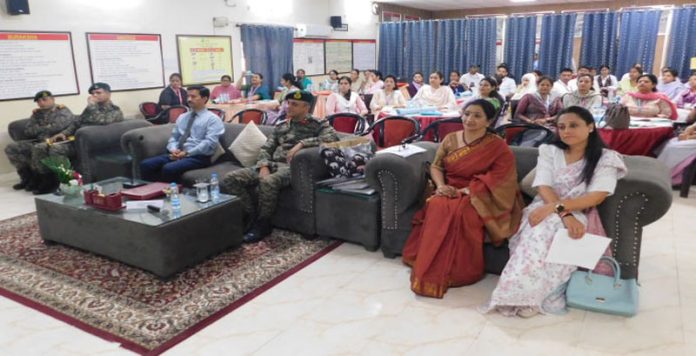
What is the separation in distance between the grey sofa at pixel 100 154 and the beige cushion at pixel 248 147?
112 cm

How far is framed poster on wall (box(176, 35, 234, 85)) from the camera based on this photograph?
6617 mm

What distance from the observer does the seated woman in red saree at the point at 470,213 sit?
2479 millimetres

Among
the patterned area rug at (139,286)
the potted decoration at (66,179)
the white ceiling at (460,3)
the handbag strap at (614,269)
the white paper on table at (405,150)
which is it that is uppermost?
the white ceiling at (460,3)

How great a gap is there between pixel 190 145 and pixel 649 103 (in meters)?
4.40

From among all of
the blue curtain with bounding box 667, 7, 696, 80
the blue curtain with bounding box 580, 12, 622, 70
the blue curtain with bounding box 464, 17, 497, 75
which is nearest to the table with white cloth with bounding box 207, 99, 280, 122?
the blue curtain with bounding box 464, 17, 497, 75

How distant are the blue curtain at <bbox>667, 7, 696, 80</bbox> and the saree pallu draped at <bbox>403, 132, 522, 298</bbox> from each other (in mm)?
7349

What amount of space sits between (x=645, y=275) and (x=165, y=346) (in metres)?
2.49

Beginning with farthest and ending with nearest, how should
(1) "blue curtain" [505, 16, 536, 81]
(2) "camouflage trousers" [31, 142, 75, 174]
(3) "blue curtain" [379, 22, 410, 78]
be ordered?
(3) "blue curtain" [379, 22, 410, 78] → (1) "blue curtain" [505, 16, 536, 81] → (2) "camouflage trousers" [31, 142, 75, 174]

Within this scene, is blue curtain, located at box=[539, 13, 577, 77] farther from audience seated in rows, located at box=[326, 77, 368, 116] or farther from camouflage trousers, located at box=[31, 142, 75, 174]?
camouflage trousers, located at box=[31, 142, 75, 174]

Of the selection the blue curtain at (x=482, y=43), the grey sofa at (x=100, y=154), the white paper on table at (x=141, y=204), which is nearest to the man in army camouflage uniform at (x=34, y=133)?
the grey sofa at (x=100, y=154)

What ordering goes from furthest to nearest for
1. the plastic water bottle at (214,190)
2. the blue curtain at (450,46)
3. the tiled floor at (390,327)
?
1. the blue curtain at (450,46)
2. the plastic water bottle at (214,190)
3. the tiled floor at (390,327)

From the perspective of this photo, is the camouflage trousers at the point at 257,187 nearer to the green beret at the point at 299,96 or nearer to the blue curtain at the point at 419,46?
the green beret at the point at 299,96

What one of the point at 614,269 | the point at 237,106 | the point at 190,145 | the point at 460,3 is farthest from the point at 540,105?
the point at 460,3

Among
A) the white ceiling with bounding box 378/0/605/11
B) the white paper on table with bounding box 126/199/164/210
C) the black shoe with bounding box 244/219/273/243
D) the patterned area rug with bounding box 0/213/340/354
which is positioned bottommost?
the patterned area rug with bounding box 0/213/340/354
